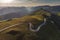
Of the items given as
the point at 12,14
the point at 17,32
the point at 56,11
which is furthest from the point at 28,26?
the point at 56,11

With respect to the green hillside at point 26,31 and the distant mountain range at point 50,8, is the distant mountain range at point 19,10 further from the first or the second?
the green hillside at point 26,31

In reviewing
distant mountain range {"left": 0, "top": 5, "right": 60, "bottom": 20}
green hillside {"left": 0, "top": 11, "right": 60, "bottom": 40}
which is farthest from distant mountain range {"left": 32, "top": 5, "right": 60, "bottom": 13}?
green hillside {"left": 0, "top": 11, "right": 60, "bottom": 40}

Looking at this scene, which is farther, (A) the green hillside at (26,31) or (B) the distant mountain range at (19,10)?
(B) the distant mountain range at (19,10)

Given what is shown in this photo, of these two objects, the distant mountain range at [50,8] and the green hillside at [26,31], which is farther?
the distant mountain range at [50,8]

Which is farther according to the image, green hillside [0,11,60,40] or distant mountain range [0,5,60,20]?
distant mountain range [0,5,60,20]

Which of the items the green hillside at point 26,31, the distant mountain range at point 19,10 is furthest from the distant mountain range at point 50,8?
the green hillside at point 26,31

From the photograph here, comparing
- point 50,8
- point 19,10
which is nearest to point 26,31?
point 19,10

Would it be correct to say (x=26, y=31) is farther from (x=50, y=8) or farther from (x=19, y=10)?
(x=50, y=8)

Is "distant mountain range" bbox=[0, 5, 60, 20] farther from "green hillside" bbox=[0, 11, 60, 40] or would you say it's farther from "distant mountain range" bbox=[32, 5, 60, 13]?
"green hillside" bbox=[0, 11, 60, 40]

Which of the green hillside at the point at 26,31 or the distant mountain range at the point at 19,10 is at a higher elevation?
the distant mountain range at the point at 19,10
